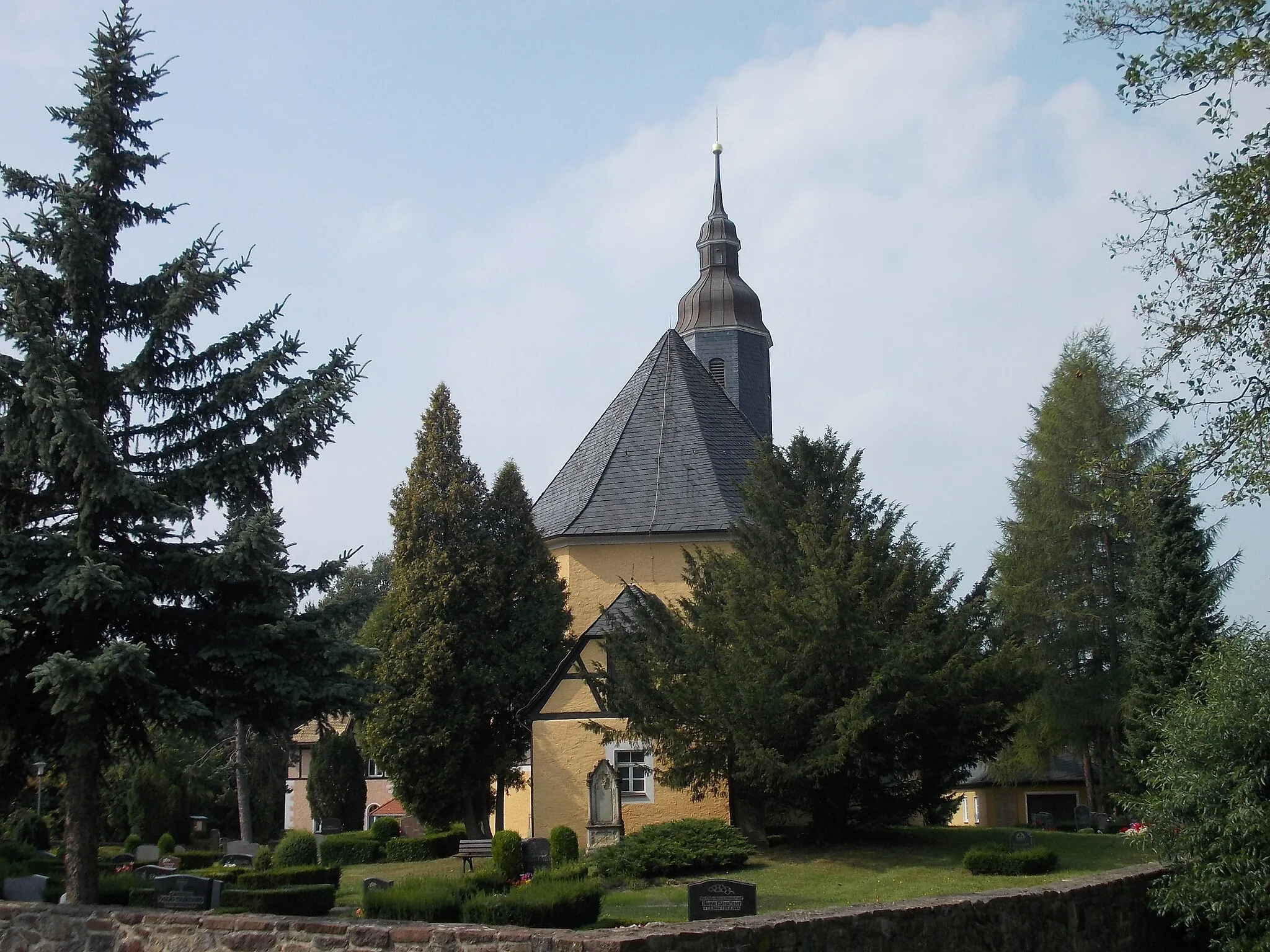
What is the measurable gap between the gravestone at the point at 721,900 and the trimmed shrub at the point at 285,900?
5315mm

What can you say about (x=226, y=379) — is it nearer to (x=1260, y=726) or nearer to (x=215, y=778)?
(x=1260, y=726)

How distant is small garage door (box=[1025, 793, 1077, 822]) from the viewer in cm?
3706

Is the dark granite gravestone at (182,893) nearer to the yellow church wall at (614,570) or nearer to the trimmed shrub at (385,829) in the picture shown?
the yellow church wall at (614,570)

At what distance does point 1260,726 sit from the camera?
11492 millimetres

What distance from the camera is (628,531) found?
27.6m

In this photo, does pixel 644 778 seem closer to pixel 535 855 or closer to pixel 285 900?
pixel 535 855

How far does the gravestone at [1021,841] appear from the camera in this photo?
59.7ft

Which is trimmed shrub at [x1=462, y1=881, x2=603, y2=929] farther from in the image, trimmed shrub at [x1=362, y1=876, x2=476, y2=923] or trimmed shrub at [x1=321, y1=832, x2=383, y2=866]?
trimmed shrub at [x1=321, y1=832, x2=383, y2=866]

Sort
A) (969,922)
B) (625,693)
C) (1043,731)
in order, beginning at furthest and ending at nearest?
(1043,731) < (625,693) < (969,922)

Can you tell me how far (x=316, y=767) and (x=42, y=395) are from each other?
103 ft

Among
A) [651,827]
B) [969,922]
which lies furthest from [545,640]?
[969,922]

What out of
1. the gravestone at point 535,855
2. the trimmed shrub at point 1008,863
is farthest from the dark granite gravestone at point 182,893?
the trimmed shrub at point 1008,863

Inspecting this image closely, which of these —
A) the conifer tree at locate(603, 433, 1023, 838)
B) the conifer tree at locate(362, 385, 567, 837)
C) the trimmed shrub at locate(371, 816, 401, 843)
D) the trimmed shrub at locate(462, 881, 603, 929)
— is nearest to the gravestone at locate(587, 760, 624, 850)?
the conifer tree at locate(603, 433, 1023, 838)

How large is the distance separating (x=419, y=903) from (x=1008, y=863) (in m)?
8.75
